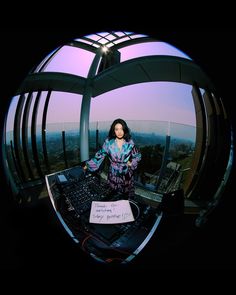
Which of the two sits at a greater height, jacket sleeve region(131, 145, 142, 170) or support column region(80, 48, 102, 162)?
support column region(80, 48, 102, 162)

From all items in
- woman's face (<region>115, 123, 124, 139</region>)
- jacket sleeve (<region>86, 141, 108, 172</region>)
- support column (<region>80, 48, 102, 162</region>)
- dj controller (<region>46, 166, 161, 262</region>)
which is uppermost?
support column (<region>80, 48, 102, 162</region>)

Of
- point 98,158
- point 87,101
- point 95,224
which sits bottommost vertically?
point 95,224

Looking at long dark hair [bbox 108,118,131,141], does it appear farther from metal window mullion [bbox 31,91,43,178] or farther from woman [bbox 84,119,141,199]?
metal window mullion [bbox 31,91,43,178]

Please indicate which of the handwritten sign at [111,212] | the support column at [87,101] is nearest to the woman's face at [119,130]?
the support column at [87,101]

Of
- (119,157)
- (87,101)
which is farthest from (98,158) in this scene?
(87,101)

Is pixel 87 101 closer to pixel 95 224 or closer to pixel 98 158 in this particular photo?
pixel 98 158

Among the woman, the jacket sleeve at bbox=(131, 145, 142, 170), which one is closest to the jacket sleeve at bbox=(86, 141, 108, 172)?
the woman

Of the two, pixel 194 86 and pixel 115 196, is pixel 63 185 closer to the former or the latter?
pixel 115 196

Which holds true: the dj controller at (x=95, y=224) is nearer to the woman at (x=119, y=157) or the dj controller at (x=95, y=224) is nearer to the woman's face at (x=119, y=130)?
the woman at (x=119, y=157)
